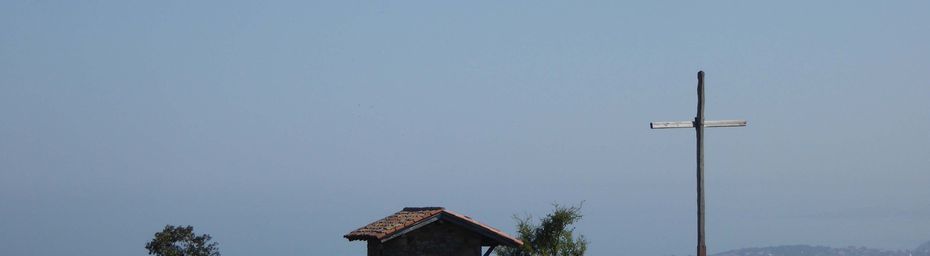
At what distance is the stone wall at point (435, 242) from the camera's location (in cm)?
4050

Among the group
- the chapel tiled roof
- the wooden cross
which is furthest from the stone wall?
the wooden cross

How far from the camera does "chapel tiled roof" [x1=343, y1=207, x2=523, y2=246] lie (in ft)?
131

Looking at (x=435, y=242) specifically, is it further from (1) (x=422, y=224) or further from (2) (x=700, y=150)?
(2) (x=700, y=150)

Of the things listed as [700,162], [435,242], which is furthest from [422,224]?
[700,162]

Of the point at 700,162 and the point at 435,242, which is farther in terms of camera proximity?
the point at 435,242

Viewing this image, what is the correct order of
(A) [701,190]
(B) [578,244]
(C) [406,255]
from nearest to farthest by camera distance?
1. (A) [701,190]
2. (C) [406,255]
3. (B) [578,244]

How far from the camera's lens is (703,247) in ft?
113

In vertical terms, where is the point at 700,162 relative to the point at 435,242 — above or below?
above

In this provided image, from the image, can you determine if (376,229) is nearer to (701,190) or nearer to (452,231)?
(452,231)

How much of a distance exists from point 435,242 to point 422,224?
0.83 m

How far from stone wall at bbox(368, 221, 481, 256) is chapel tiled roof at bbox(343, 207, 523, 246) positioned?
35cm

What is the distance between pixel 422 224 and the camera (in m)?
40.2

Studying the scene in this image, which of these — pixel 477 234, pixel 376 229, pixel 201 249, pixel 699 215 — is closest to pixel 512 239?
pixel 477 234

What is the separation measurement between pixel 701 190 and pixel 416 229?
919 centimetres
